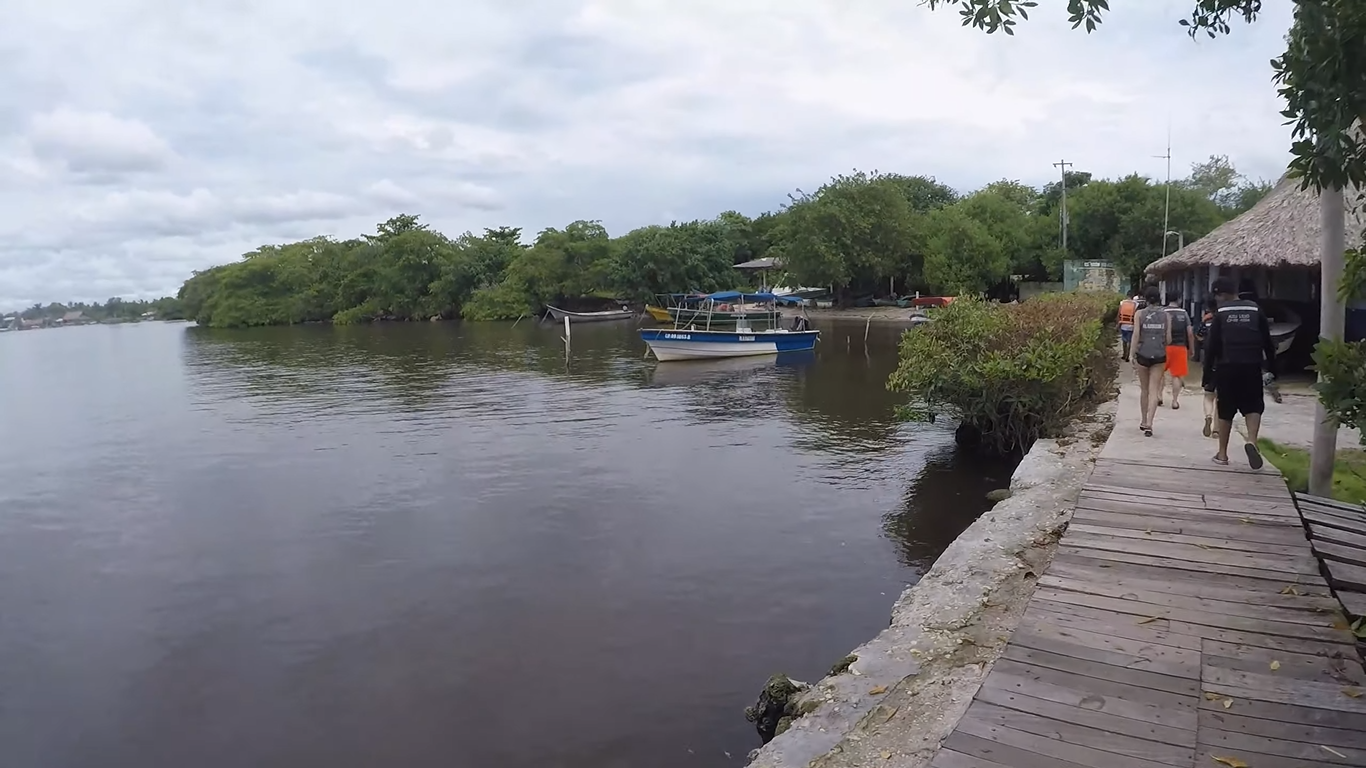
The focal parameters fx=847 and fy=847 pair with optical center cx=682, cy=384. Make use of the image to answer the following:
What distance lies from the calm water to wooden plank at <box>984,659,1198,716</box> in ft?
9.32

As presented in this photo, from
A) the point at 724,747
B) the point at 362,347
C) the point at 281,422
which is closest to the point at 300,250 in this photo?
the point at 362,347

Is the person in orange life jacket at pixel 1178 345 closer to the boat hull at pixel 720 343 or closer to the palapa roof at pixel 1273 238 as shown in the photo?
the palapa roof at pixel 1273 238

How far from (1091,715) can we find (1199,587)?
1.83 metres

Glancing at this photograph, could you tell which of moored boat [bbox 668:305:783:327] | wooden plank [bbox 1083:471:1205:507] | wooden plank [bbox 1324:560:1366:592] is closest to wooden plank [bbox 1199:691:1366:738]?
wooden plank [bbox 1324:560:1366:592]

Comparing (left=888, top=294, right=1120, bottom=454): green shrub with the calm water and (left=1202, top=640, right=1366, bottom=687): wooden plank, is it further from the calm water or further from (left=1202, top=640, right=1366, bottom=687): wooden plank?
(left=1202, top=640, right=1366, bottom=687): wooden plank

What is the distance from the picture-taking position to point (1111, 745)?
358cm

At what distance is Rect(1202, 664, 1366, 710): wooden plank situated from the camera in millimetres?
3746

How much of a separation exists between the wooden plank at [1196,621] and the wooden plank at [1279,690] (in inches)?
17.3

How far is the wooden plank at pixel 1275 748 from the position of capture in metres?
3.38

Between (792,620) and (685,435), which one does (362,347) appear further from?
(792,620)

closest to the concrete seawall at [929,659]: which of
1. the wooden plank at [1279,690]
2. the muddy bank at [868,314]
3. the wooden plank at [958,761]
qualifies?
the wooden plank at [958,761]

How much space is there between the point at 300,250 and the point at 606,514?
8587cm

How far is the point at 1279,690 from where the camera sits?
3.90 metres

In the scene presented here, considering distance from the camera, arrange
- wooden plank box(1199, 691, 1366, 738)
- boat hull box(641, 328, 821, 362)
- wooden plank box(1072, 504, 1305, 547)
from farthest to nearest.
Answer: boat hull box(641, 328, 821, 362), wooden plank box(1072, 504, 1305, 547), wooden plank box(1199, 691, 1366, 738)
